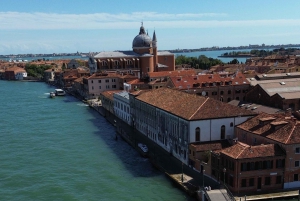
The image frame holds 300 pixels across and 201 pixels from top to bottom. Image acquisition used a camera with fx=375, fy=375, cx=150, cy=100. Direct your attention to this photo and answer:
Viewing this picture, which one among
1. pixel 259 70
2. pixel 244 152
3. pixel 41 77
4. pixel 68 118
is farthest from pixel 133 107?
pixel 41 77

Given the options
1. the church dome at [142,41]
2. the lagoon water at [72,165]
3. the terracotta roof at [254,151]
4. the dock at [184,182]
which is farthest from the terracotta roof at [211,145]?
the church dome at [142,41]

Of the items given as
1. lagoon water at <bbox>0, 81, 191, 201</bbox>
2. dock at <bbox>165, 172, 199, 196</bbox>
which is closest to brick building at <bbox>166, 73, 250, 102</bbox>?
lagoon water at <bbox>0, 81, 191, 201</bbox>

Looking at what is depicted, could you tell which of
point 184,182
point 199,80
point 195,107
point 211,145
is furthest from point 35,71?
point 184,182

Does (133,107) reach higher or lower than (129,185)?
higher

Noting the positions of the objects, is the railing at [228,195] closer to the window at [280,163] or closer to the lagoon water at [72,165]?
the lagoon water at [72,165]

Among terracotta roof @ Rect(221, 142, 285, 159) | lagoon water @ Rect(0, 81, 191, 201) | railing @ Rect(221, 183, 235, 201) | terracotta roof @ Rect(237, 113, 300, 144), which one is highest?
terracotta roof @ Rect(237, 113, 300, 144)

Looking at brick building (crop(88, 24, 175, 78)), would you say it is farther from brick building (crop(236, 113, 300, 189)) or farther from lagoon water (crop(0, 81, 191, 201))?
brick building (crop(236, 113, 300, 189))

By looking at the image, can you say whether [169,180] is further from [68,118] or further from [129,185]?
[68,118]
